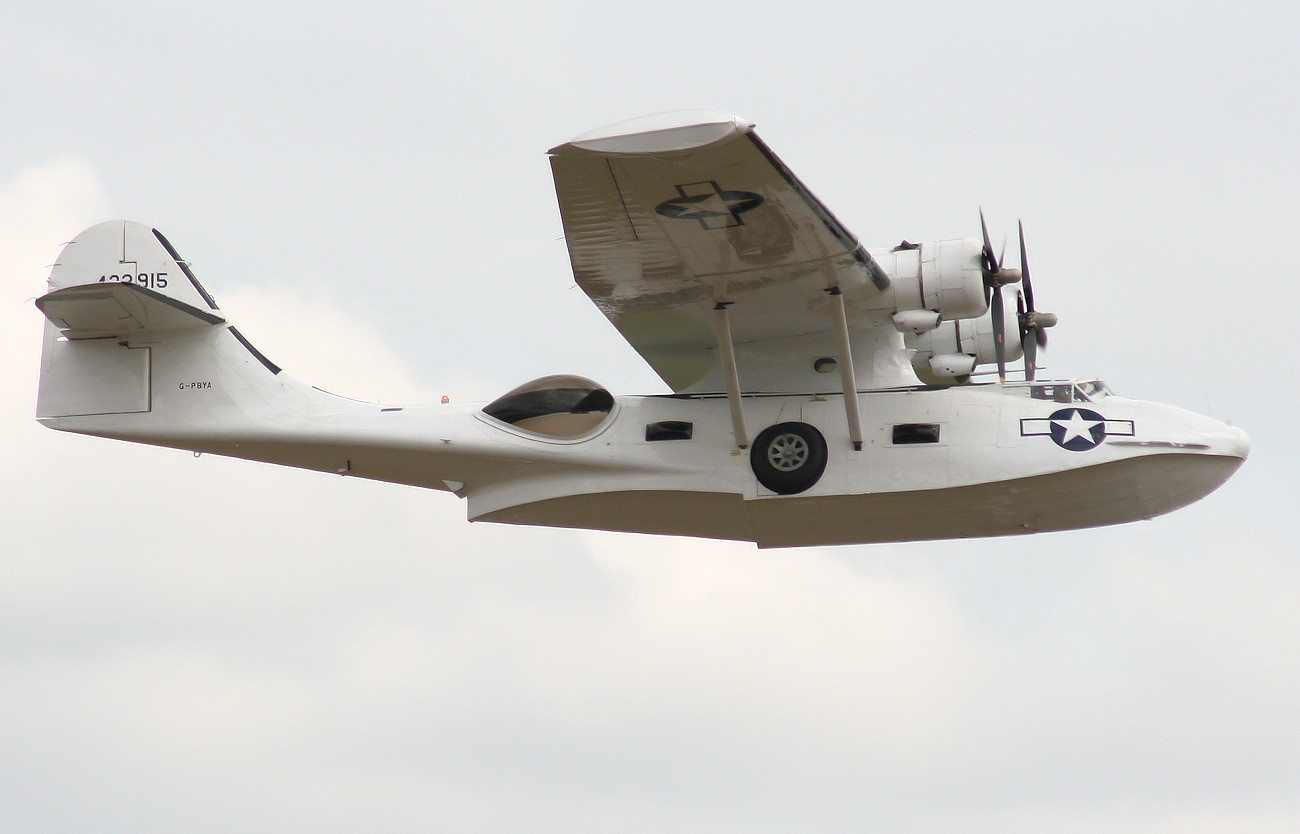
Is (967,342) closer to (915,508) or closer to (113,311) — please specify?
(915,508)

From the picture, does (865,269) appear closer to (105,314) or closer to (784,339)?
(784,339)

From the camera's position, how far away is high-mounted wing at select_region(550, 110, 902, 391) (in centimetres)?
1122

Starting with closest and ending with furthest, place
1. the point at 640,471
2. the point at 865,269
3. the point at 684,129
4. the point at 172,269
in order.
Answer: the point at 684,129 → the point at 865,269 → the point at 640,471 → the point at 172,269

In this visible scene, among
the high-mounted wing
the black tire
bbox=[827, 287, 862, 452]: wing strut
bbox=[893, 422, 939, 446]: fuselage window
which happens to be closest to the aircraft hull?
the black tire

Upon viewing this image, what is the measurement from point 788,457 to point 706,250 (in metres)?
2.16

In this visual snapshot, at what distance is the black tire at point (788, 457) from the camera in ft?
45.6

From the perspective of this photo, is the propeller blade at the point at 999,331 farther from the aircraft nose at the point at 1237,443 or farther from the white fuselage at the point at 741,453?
the aircraft nose at the point at 1237,443

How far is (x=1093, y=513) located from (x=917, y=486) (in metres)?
1.63

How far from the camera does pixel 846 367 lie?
13.7 meters

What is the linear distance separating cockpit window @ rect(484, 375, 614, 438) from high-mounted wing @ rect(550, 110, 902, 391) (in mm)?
697

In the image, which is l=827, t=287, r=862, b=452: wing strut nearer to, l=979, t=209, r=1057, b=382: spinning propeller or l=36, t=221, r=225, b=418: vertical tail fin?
l=979, t=209, r=1057, b=382: spinning propeller

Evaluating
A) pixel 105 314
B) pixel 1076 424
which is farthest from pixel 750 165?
pixel 105 314

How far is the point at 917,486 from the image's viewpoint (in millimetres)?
13727

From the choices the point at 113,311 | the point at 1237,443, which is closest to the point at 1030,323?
the point at 1237,443
